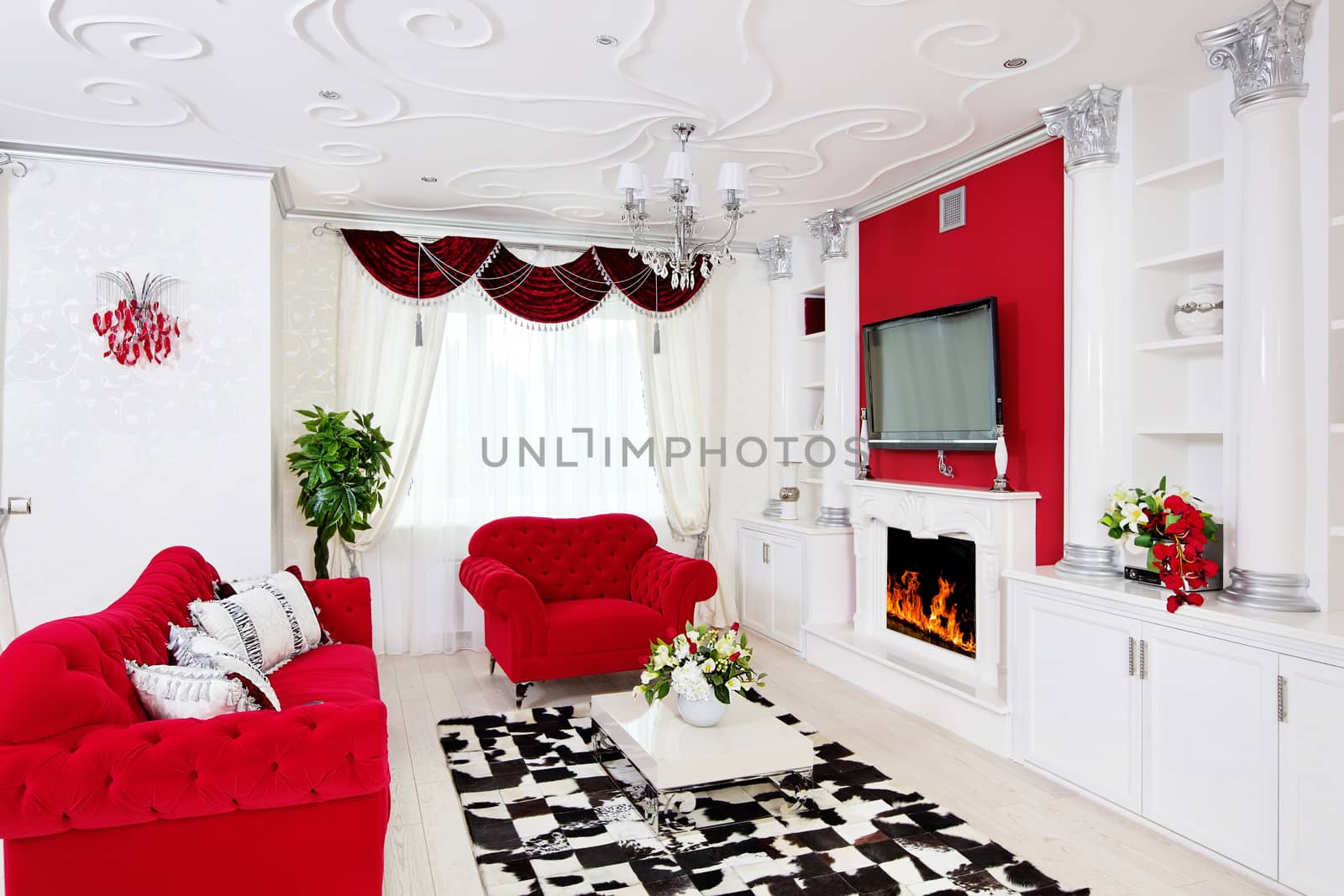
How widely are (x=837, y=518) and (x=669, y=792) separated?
9.30 ft

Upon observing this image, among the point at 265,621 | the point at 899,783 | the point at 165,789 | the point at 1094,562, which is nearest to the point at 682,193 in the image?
the point at 1094,562

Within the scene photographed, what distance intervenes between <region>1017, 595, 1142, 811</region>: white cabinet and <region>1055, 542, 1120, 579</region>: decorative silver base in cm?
19

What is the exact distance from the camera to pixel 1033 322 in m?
4.25

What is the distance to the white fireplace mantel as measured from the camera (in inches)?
164

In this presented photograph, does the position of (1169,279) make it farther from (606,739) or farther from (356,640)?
(356,640)

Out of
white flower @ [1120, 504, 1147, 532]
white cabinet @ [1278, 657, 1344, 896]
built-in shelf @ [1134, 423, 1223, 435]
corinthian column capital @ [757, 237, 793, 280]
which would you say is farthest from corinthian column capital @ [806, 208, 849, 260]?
white cabinet @ [1278, 657, 1344, 896]

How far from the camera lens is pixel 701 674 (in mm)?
3342

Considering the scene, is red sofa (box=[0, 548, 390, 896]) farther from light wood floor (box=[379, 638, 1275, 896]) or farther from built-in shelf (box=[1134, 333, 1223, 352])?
built-in shelf (box=[1134, 333, 1223, 352])

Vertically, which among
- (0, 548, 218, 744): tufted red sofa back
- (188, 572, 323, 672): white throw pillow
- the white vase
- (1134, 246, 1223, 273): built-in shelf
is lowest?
the white vase

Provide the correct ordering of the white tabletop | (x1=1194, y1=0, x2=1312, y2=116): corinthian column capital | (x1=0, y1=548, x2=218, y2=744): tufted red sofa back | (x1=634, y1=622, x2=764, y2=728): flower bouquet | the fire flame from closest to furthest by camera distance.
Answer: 1. (x1=0, y1=548, x2=218, y2=744): tufted red sofa back
2. (x1=1194, y1=0, x2=1312, y2=116): corinthian column capital
3. the white tabletop
4. (x1=634, y1=622, x2=764, y2=728): flower bouquet
5. the fire flame

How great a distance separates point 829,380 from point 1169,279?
2327mm

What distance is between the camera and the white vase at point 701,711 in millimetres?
3387

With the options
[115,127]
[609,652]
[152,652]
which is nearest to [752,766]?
[609,652]

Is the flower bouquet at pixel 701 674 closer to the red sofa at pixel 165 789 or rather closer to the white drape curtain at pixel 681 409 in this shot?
the red sofa at pixel 165 789
